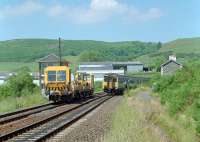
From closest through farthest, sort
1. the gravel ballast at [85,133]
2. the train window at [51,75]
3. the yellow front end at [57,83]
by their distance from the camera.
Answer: the gravel ballast at [85,133] → the yellow front end at [57,83] → the train window at [51,75]

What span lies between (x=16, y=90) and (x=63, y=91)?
2140 inches

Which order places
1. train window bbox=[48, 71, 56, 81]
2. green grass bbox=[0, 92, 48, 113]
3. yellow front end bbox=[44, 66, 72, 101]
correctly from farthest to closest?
train window bbox=[48, 71, 56, 81], yellow front end bbox=[44, 66, 72, 101], green grass bbox=[0, 92, 48, 113]

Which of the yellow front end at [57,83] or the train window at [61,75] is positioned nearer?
the yellow front end at [57,83]

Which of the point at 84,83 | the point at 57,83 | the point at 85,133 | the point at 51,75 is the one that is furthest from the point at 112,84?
the point at 85,133

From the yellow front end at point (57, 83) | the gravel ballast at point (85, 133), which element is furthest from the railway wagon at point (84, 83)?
the gravel ballast at point (85, 133)

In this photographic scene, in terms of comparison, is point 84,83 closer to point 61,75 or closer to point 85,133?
point 61,75

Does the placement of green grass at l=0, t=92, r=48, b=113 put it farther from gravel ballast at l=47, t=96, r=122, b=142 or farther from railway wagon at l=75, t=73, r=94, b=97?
gravel ballast at l=47, t=96, r=122, b=142

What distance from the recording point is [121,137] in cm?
1598

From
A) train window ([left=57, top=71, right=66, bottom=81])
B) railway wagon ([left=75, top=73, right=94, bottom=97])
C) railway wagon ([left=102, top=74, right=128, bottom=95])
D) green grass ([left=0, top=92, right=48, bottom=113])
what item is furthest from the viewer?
railway wagon ([left=102, top=74, right=128, bottom=95])

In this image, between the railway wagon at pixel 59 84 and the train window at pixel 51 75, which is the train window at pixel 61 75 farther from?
the train window at pixel 51 75

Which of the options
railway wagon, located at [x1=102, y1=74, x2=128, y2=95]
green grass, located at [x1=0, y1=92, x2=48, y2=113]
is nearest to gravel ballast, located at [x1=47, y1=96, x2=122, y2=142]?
green grass, located at [x1=0, y1=92, x2=48, y2=113]

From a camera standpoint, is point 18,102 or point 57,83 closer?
point 18,102

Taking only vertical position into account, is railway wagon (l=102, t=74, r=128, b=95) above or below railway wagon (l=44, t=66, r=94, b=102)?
below

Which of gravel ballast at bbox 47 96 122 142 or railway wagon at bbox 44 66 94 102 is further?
railway wagon at bbox 44 66 94 102
